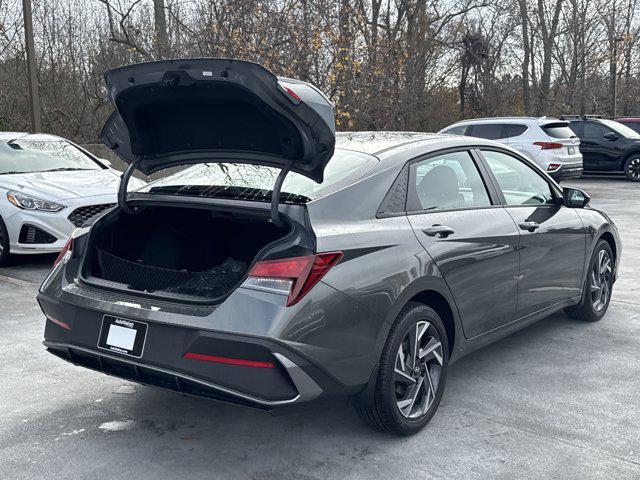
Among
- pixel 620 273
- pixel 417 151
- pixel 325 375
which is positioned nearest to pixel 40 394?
pixel 325 375

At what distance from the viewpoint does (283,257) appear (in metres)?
3.25

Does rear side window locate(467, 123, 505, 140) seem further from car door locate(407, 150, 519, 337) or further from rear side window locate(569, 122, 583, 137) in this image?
car door locate(407, 150, 519, 337)

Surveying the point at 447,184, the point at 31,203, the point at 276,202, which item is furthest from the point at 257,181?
the point at 31,203

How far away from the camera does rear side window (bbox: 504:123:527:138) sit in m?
16.1

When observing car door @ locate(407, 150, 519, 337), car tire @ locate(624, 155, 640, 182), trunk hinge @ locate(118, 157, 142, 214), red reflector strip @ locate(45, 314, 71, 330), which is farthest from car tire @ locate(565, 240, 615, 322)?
car tire @ locate(624, 155, 640, 182)

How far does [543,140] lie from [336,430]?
13030 millimetres

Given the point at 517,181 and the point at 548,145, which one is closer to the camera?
the point at 517,181

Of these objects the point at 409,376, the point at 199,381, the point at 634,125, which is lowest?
the point at 409,376

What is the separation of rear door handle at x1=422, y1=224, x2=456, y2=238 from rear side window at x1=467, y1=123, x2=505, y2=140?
1292cm

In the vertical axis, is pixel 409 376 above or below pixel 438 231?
below

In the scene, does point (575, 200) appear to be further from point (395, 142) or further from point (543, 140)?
point (543, 140)

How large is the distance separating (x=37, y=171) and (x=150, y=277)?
5.58 meters

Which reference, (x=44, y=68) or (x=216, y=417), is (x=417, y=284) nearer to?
(x=216, y=417)

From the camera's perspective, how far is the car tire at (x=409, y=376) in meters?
3.56
